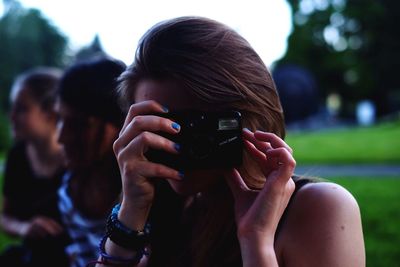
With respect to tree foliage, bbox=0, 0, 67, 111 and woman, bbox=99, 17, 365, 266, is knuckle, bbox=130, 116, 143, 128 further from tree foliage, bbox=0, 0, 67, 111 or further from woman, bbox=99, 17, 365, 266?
tree foliage, bbox=0, 0, 67, 111

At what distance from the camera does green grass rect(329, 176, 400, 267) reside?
4223mm

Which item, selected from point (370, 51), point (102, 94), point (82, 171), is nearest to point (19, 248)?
point (82, 171)

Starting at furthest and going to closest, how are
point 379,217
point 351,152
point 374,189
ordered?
point 351,152, point 374,189, point 379,217

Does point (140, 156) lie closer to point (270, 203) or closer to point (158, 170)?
point (158, 170)

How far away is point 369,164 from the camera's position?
10.1 m

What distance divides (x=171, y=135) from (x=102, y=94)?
43.7 inches

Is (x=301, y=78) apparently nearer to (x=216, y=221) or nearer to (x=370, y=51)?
(x=370, y=51)

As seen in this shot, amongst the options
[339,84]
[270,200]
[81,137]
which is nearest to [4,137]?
[81,137]

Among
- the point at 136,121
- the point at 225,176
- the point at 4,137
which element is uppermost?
the point at 136,121

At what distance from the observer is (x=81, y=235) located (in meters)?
2.36

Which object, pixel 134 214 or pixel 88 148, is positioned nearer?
pixel 134 214

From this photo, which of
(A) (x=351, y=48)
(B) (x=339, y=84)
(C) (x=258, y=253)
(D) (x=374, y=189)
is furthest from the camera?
(B) (x=339, y=84)

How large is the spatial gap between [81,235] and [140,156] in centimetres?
111

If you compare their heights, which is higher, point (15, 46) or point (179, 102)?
point (179, 102)
